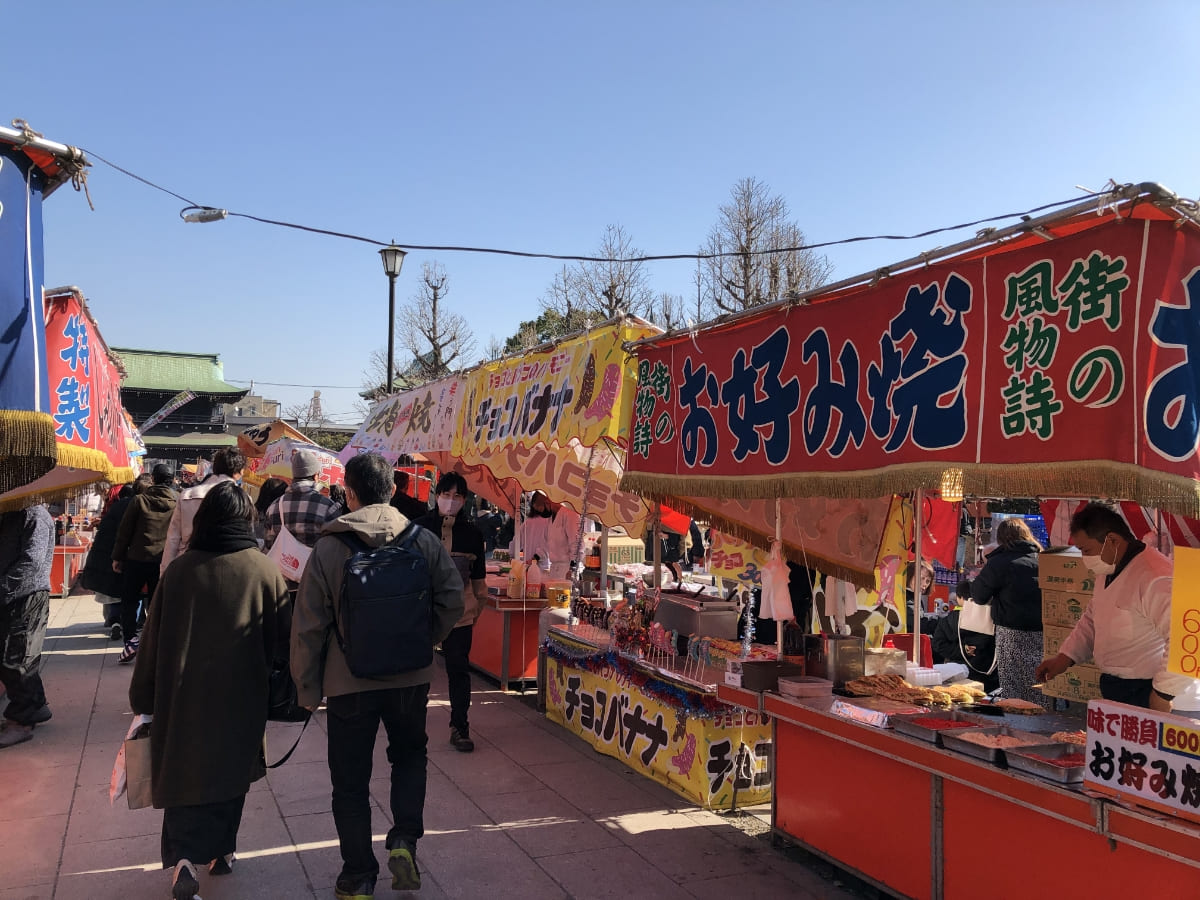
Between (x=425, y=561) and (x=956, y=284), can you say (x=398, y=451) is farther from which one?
(x=956, y=284)

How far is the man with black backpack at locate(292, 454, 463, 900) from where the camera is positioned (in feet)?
12.2

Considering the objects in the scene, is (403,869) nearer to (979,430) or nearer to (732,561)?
(979,430)

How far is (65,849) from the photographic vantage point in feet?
14.7

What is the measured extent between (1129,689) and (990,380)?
2020mm

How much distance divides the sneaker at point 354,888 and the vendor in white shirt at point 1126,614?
11.5ft

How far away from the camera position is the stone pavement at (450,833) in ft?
13.6

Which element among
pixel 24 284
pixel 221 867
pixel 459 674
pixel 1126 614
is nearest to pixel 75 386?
pixel 24 284

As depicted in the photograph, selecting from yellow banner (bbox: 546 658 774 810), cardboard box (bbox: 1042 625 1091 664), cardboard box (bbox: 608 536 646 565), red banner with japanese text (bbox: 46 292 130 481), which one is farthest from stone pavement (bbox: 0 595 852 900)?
cardboard box (bbox: 608 536 646 565)

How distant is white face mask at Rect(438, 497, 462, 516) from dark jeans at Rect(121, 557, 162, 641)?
3809mm

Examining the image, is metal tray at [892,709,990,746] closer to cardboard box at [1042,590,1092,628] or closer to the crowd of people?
the crowd of people

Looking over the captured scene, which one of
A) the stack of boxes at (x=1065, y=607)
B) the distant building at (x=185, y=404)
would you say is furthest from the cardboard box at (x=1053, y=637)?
the distant building at (x=185, y=404)

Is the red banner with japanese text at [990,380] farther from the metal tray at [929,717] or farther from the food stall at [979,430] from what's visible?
the metal tray at [929,717]

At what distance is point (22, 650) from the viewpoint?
248 inches

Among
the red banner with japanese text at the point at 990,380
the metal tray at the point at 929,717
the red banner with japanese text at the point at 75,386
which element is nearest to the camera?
the red banner with japanese text at the point at 990,380
